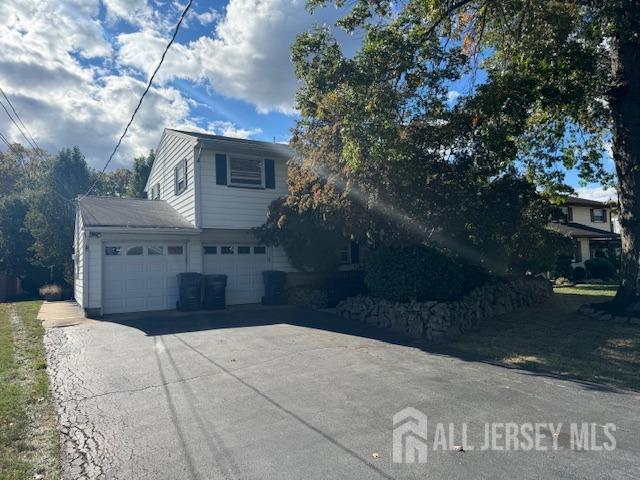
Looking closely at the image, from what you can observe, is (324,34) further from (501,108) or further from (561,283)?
(561,283)

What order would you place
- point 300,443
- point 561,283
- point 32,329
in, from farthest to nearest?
point 561,283
point 32,329
point 300,443

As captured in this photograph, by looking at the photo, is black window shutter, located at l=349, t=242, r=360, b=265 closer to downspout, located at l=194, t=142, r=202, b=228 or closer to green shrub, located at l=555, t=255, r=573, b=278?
downspout, located at l=194, t=142, r=202, b=228

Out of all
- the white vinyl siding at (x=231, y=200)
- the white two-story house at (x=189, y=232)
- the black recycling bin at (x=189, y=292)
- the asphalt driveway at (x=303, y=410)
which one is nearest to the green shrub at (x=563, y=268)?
the white two-story house at (x=189, y=232)

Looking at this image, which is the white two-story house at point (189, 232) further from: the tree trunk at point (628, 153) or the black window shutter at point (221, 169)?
the tree trunk at point (628, 153)

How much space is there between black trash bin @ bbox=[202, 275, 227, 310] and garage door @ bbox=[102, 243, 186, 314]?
43.1 inches

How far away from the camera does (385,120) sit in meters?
8.51

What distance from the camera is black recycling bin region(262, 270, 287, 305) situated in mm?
15016

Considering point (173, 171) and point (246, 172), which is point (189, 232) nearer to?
point (246, 172)

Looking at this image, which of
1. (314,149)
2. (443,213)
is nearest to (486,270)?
(443,213)

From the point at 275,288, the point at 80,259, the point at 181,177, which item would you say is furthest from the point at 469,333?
the point at 80,259

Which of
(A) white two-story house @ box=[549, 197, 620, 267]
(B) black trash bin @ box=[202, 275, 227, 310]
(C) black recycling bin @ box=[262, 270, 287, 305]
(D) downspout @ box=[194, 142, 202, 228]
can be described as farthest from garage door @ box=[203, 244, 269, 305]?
(A) white two-story house @ box=[549, 197, 620, 267]

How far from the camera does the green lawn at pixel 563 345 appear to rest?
6613mm

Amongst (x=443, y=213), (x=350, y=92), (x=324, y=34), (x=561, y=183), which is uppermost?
(x=324, y=34)

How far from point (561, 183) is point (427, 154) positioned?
4324 millimetres
